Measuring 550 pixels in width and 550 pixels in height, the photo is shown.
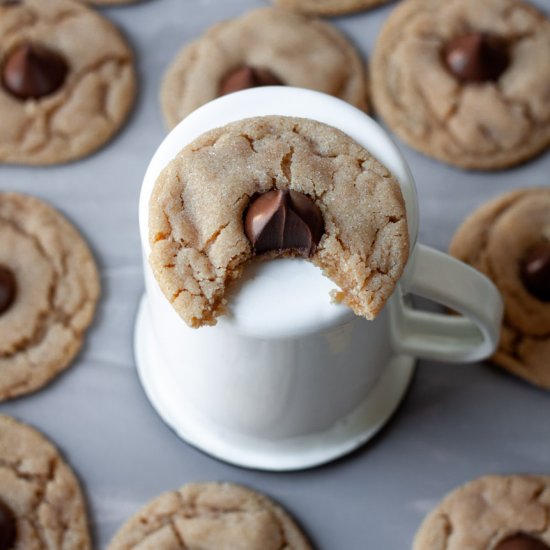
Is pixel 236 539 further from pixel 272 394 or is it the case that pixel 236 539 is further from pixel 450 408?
pixel 450 408

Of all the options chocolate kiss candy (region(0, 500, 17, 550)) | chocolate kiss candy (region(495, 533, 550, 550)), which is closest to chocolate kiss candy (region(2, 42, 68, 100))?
chocolate kiss candy (region(0, 500, 17, 550))

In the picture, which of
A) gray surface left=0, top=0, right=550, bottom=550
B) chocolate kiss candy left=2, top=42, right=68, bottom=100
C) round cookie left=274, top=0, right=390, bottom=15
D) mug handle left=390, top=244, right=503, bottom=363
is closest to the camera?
mug handle left=390, top=244, right=503, bottom=363

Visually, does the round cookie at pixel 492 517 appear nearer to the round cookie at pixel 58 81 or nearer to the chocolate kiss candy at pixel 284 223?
the chocolate kiss candy at pixel 284 223

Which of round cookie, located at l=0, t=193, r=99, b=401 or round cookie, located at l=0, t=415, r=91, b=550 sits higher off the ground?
round cookie, located at l=0, t=193, r=99, b=401

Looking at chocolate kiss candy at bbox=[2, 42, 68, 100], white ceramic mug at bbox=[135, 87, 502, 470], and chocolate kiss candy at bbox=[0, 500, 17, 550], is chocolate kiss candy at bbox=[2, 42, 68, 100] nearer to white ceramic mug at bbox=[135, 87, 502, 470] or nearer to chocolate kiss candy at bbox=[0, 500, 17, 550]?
white ceramic mug at bbox=[135, 87, 502, 470]

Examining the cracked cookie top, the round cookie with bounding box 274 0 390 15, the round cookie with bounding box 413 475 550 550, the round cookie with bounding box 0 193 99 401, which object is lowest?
the round cookie with bounding box 413 475 550 550

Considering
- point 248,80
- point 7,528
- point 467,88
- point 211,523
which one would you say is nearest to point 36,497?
point 7,528

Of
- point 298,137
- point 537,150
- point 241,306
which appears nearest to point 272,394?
point 241,306

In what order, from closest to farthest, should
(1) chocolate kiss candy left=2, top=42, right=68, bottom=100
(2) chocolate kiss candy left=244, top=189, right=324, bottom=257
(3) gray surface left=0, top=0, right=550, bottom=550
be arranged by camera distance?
(2) chocolate kiss candy left=244, top=189, right=324, bottom=257 < (3) gray surface left=0, top=0, right=550, bottom=550 < (1) chocolate kiss candy left=2, top=42, right=68, bottom=100

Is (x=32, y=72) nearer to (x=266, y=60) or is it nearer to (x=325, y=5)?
(x=266, y=60)
